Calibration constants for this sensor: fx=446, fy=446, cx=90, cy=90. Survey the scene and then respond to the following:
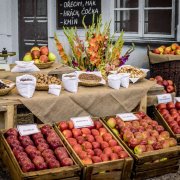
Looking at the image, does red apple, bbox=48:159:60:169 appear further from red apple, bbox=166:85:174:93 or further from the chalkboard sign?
the chalkboard sign

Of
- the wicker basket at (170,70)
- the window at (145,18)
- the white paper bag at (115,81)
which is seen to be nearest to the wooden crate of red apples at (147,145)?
the white paper bag at (115,81)

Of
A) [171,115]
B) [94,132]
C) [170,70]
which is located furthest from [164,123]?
[170,70]

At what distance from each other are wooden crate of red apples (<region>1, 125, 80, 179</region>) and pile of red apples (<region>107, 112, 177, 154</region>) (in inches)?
21.9

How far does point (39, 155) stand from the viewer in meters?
3.43

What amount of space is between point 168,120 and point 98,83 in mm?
755

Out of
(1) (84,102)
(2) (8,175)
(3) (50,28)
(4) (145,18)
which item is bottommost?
(2) (8,175)

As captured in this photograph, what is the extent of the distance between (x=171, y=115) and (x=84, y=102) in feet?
3.08

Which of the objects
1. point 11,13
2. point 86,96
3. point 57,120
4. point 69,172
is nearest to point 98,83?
point 86,96

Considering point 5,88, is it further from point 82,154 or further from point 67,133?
point 82,154

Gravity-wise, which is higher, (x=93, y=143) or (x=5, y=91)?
(x=5, y=91)

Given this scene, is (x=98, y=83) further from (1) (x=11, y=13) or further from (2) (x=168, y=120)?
(1) (x=11, y=13)

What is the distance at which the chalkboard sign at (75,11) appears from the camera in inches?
307

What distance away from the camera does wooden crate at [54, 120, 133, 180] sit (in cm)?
333

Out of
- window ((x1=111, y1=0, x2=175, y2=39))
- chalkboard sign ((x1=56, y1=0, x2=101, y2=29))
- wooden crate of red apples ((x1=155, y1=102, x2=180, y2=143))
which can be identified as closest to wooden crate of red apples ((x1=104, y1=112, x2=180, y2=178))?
wooden crate of red apples ((x1=155, y1=102, x2=180, y2=143))
